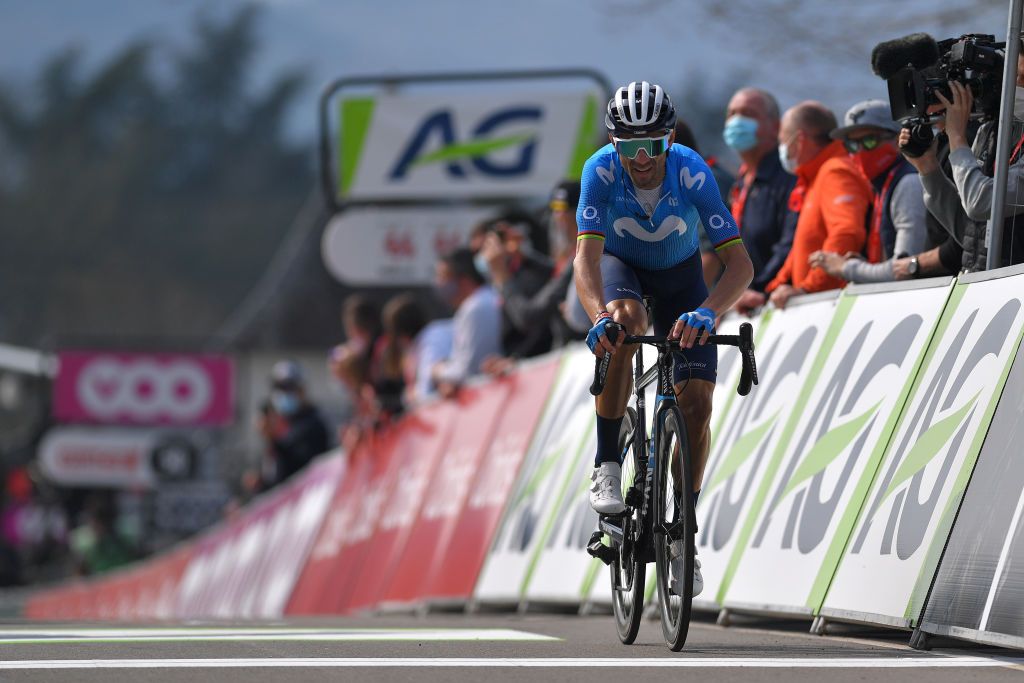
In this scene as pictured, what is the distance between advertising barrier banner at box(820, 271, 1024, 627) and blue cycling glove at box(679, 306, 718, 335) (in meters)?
0.90

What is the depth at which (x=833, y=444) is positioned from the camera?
7.96 meters

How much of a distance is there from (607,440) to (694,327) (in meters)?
0.78

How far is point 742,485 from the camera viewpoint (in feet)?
28.7

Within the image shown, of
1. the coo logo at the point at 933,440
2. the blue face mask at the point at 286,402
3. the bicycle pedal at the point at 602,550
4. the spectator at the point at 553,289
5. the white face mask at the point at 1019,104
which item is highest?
the white face mask at the point at 1019,104

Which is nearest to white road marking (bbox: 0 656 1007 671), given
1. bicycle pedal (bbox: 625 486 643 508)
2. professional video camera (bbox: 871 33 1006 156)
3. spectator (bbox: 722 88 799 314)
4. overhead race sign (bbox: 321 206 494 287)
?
bicycle pedal (bbox: 625 486 643 508)

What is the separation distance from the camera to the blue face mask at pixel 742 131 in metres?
10.1

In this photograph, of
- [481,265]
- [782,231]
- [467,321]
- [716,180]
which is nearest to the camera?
[716,180]

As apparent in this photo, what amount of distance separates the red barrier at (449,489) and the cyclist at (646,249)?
4.97 m

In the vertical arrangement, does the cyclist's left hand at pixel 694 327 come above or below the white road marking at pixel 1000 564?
above

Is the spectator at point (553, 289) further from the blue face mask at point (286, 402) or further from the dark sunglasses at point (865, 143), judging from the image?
the blue face mask at point (286, 402)

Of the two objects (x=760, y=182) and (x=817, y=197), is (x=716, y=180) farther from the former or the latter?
(x=760, y=182)

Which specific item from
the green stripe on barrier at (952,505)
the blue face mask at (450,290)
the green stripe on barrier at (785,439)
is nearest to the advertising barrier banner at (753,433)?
the green stripe on barrier at (785,439)

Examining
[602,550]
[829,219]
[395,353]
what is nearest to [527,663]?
[602,550]

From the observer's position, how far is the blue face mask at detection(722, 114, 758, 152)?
10.1 metres
